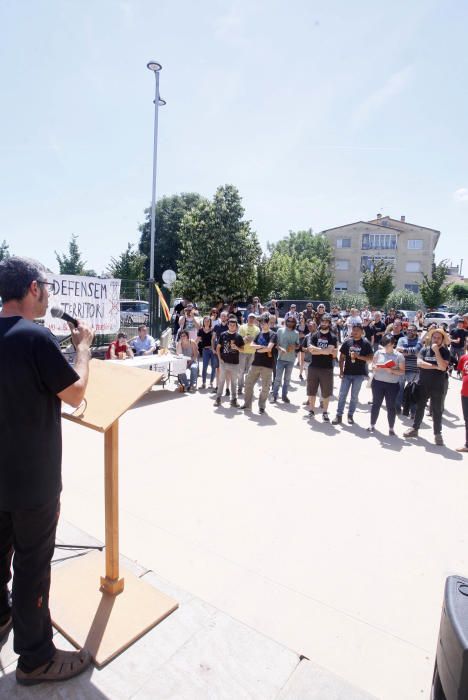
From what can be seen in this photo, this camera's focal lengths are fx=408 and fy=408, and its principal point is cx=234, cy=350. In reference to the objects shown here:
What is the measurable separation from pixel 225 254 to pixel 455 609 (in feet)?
77.8

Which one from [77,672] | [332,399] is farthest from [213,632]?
[332,399]

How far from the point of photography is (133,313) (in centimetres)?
1281

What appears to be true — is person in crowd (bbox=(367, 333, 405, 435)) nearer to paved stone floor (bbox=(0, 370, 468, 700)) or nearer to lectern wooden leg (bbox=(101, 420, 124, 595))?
paved stone floor (bbox=(0, 370, 468, 700))

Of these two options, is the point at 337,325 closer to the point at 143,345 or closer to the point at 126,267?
the point at 143,345

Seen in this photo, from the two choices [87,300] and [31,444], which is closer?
[31,444]

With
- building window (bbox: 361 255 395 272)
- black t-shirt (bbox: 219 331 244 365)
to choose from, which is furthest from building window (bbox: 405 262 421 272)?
black t-shirt (bbox: 219 331 244 365)

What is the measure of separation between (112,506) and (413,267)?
168 ft

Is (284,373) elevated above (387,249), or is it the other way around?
(387,249)

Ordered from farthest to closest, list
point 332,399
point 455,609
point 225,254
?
point 225,254 → point 332,399 → point 455,609

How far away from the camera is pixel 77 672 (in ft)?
6.71

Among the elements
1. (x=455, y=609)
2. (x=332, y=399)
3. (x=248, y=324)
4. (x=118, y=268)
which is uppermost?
(x=118, y=268)

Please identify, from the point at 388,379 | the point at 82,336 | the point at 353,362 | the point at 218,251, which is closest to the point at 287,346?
the point at 353,362

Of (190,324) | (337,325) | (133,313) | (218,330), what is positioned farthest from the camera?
(337,325)

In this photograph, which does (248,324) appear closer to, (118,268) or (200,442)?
(200,442)
